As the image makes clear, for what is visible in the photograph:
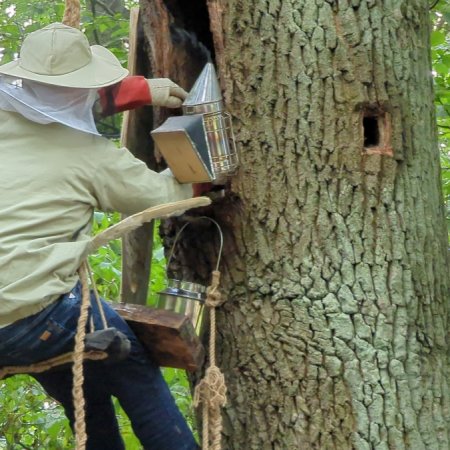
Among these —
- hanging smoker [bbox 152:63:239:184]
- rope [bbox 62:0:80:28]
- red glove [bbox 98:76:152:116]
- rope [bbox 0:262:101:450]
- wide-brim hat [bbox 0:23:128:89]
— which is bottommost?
rope [bbox 0:262:101:450]

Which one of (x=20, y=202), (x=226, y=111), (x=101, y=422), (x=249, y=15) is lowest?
(x=101, y=422)

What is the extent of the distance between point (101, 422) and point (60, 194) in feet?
3.09

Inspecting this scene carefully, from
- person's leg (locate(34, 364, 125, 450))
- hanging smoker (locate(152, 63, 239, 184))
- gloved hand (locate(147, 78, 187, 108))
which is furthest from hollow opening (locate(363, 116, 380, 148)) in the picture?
person's leg (locate(34, 364, 125, 450))

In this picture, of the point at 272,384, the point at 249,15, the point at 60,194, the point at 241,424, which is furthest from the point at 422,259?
the point at 60,194

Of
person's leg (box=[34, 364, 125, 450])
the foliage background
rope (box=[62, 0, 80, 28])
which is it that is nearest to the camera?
person's leg (box=[34, 364, 125, 450])

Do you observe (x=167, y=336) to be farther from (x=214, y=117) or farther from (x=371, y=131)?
(x=371, y=131)

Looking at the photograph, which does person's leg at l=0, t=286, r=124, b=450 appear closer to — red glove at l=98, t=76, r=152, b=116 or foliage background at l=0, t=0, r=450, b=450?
red glove at l=98, t=76, r=152, b=116

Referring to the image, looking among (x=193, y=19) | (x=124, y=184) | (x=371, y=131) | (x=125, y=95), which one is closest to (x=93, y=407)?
(x=124, y=184)

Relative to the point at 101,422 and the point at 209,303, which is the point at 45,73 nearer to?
the point at 209,303

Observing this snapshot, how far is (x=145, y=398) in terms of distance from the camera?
280 cm

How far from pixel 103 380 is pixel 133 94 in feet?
3.20

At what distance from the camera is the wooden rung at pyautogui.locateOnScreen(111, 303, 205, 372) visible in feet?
9.05

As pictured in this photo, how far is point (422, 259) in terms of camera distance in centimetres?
298

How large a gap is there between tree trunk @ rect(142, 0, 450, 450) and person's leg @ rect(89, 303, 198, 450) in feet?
0.89
